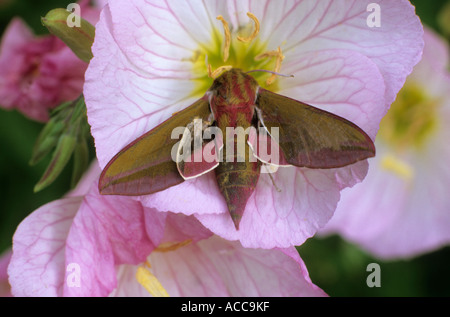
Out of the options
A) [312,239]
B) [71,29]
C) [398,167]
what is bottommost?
[312,239]

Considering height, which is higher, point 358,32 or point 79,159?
point 358,32

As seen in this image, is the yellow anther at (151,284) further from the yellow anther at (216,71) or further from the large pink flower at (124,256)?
the yellow anther at (216,71)

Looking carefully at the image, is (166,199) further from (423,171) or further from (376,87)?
(423,171)

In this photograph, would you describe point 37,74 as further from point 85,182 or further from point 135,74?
point 135,74

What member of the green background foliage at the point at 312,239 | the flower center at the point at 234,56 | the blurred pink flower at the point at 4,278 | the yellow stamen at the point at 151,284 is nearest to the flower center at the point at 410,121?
the green background foliage at the point at 312,239

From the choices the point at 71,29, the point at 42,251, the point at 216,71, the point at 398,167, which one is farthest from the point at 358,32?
the point at 398,167

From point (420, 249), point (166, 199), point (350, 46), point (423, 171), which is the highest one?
point (350, 46)
